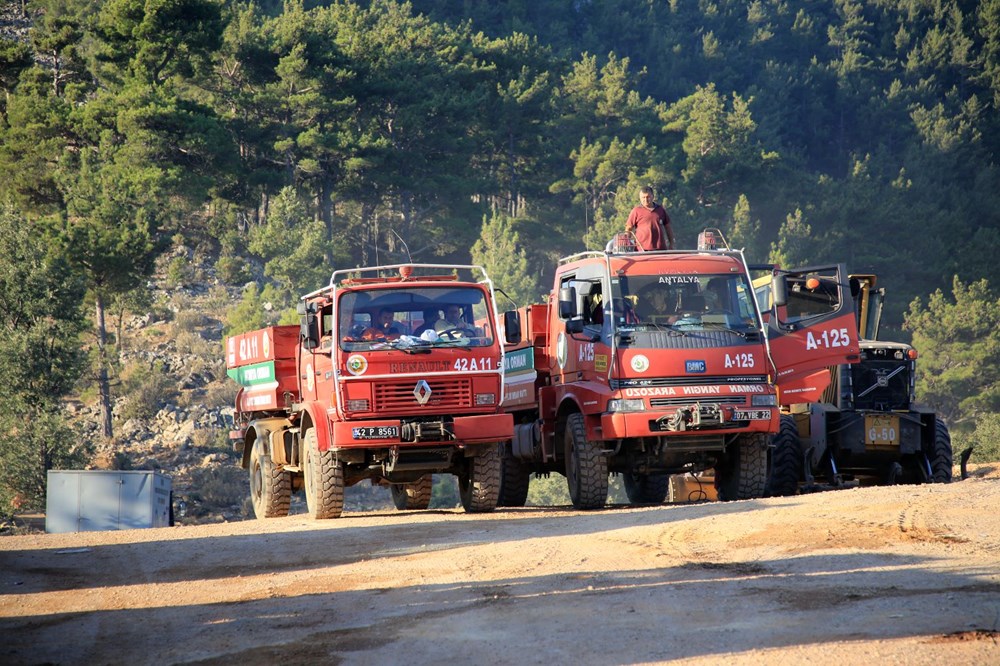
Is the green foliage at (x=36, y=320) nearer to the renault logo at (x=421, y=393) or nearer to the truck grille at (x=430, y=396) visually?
the truck grille at (x=430, y=396)

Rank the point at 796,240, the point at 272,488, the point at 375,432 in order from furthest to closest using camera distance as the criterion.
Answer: the point at 796,240
the point at 272,488
the point at 375,432

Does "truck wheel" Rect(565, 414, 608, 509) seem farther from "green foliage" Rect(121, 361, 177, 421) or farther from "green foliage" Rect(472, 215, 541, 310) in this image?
"green foliage" Rect(472, 215, 541, 310)

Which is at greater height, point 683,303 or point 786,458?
point 683,303

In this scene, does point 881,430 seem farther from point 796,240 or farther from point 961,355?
point 796,240

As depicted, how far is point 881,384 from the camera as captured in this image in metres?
18.2

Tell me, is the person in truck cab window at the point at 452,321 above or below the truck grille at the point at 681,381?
above

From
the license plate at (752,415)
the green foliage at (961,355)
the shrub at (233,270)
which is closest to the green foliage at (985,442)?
the green foliage at (961,355)

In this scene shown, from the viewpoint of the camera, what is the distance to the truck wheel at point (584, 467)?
53.6 ft

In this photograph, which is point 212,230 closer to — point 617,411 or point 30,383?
point 30,383

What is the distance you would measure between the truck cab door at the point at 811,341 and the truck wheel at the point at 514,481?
3948 millimetres

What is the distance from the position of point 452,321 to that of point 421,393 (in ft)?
3.34

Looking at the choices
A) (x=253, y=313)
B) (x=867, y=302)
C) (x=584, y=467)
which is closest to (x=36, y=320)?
(x=253, y=313)

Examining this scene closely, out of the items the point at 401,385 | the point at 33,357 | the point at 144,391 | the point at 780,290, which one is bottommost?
the point at 401,385

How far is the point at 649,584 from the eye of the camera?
32.1 feet
